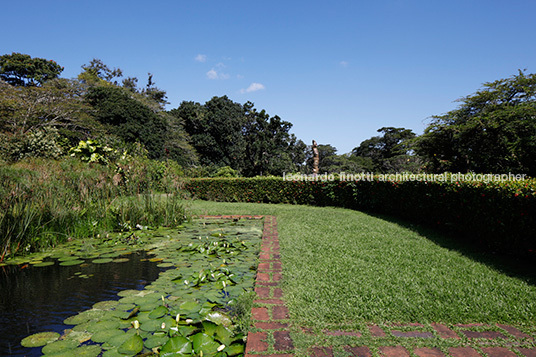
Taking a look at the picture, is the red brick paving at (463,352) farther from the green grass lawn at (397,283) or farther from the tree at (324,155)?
the tree at (324,155)

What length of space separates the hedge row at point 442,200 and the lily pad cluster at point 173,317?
3.63 metres

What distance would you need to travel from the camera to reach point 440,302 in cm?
244

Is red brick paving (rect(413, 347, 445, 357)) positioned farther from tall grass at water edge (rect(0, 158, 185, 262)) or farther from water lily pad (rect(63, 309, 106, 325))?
tall grass at water edge (rect(0, 158, 185, 262))

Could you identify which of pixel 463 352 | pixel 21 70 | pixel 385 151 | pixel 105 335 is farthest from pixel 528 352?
pixel 385 151

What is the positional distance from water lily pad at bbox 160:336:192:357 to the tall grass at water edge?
11.1ft

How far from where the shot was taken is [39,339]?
193 cm

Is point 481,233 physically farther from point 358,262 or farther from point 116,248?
point 116,248

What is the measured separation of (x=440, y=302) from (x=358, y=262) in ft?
3.84

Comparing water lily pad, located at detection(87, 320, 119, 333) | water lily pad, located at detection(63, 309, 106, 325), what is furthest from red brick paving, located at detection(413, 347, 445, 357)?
water lily pad, located at detection(63, 309, 106, 325)

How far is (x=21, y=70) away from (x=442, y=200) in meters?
32.6

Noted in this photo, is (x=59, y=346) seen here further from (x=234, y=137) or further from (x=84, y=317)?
(x=234, y=137)

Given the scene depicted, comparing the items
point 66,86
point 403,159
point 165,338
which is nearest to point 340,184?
point 165,338

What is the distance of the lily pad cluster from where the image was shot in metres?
1.80

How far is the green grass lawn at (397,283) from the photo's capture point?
2199mm
